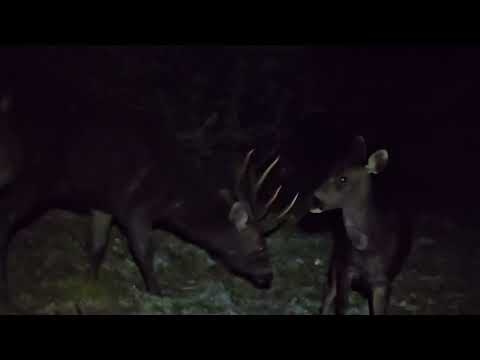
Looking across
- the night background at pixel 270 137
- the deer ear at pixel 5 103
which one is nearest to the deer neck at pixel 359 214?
the night background at pixel 270 137

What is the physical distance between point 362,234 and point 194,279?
4.86 ft

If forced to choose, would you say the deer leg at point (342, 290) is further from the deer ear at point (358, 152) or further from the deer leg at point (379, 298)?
the deer ear at point (358, 152)

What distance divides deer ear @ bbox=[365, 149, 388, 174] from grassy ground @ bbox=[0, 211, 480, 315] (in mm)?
1138

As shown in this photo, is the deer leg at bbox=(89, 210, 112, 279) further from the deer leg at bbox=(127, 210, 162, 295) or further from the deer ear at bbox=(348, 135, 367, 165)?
the deer ear at bbox=(348, 135, 367, 165)

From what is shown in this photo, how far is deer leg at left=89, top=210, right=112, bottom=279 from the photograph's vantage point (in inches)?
199

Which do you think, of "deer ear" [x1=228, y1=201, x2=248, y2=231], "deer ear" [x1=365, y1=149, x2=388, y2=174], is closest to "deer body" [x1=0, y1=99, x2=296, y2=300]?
"deer ear" [x1=228, y1=201, x2=248, y2=231]

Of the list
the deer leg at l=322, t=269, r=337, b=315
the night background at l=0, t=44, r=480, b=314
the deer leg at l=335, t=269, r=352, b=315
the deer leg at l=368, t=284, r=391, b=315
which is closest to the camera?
the deer leg at l=368, t=284, r=391, b=315

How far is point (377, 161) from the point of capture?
174 inches

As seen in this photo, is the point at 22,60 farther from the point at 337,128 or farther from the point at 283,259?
the point at 337,128

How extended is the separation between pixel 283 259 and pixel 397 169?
1648 millimetres

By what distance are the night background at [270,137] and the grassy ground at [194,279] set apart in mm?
15

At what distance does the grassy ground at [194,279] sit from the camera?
4.58m

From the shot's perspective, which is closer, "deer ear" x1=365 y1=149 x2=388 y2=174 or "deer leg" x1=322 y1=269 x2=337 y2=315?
"deer ear" x1=365 y1=149 x2=388 y2=174
